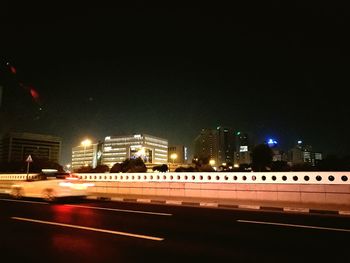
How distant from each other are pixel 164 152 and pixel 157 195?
178592 mm

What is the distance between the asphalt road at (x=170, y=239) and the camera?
5457mm

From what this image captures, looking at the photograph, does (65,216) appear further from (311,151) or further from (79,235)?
(311,151)

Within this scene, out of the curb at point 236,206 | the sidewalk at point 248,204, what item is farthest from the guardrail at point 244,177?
the curb at point 236,206

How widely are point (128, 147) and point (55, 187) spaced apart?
163 meters

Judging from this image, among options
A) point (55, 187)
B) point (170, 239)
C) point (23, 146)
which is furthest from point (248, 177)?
point (23, 146)

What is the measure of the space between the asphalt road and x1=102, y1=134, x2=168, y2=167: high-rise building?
516 feet

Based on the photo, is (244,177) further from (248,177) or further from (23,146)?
(23,146)

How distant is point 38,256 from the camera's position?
5480 mm

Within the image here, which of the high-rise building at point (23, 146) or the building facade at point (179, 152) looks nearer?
the high-rise building at point (23, 146)

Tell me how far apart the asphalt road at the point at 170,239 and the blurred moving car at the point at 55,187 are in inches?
172

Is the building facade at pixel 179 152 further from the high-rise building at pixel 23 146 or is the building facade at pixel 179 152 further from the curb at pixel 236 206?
the curb at pixel 236 206

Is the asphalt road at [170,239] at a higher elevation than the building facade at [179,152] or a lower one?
lower

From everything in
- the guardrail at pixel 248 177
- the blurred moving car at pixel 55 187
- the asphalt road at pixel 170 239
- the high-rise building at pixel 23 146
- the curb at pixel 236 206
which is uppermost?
the high-rise building at pixel 23 146

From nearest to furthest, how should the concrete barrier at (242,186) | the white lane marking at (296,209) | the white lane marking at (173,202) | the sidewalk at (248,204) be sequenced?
1. the sidewalk at (248,204)
2. the white lane marking at (296,209)
3. the concrete barrier at (242,186)
4. the white lane marking at (173,202)
